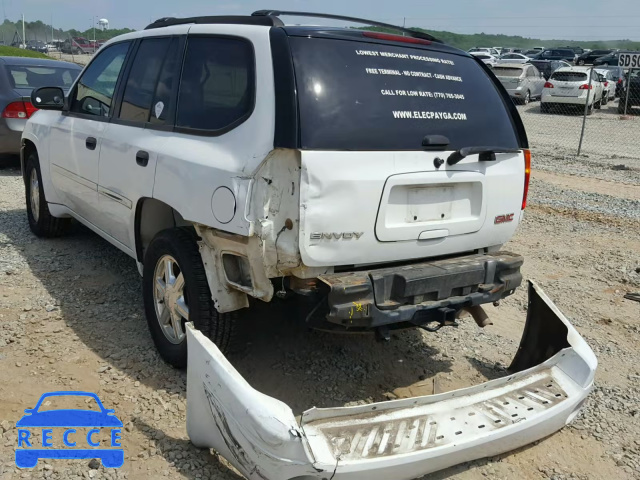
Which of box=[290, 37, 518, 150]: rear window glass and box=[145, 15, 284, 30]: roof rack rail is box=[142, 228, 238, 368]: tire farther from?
box=[145, 15, 284, 30]: roof rack rail

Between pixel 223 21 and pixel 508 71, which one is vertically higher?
pixel 223 21

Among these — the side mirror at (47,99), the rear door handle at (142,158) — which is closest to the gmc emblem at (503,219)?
the rear door handle at (142,158)

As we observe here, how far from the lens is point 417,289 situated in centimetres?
323

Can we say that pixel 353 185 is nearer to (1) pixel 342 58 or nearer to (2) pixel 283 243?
(2) pixel 283 243

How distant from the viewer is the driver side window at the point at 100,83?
4.69m

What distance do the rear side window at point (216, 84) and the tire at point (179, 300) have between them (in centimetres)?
68

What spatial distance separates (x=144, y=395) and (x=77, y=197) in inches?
87.1

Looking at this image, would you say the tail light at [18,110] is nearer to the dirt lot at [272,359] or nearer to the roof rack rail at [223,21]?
the dirt lot at [272,359]

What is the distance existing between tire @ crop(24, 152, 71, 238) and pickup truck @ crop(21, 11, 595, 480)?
90.6 inches

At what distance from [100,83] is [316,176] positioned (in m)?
2.75

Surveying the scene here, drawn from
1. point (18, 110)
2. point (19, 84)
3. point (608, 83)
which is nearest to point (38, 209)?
point (18, 110)

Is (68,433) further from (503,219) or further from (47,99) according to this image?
(47,99)

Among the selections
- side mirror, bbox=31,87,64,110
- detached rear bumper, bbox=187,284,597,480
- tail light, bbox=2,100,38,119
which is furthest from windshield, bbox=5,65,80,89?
detached rear bumper, bbox=187,284,597,480

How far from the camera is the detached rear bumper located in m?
2.65
